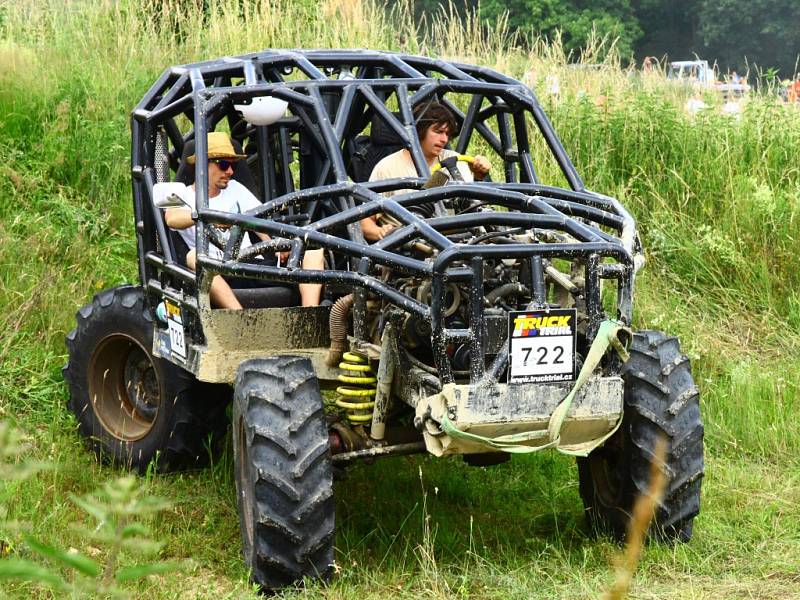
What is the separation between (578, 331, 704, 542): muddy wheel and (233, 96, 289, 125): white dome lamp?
6.85ft

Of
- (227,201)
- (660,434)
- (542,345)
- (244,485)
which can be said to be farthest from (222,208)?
(660,434)

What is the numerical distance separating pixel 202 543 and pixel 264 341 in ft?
3.21

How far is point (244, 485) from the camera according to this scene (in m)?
5.30

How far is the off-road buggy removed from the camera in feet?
15.8

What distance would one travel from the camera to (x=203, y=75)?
6207mm

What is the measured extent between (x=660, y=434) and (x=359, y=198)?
5.31 feet

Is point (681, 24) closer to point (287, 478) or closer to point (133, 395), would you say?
point (133, 395)

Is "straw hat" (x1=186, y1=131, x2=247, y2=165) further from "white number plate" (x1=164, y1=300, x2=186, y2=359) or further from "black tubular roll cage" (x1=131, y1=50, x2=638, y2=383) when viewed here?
"white number plate" (x1=164, y1=300, x2=186, y2=359)

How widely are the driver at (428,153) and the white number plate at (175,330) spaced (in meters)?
0.96

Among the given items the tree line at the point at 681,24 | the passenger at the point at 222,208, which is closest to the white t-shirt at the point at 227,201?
the passenger at the point at 222,208

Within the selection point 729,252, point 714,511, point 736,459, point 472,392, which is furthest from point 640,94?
point 472,392

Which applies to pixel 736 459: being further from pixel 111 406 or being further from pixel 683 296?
pixel 111 406

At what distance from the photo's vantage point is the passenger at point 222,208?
6.02 metres

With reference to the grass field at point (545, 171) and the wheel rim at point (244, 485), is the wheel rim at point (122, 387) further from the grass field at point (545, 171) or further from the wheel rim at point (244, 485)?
the wheel rim at point (244, 485)
